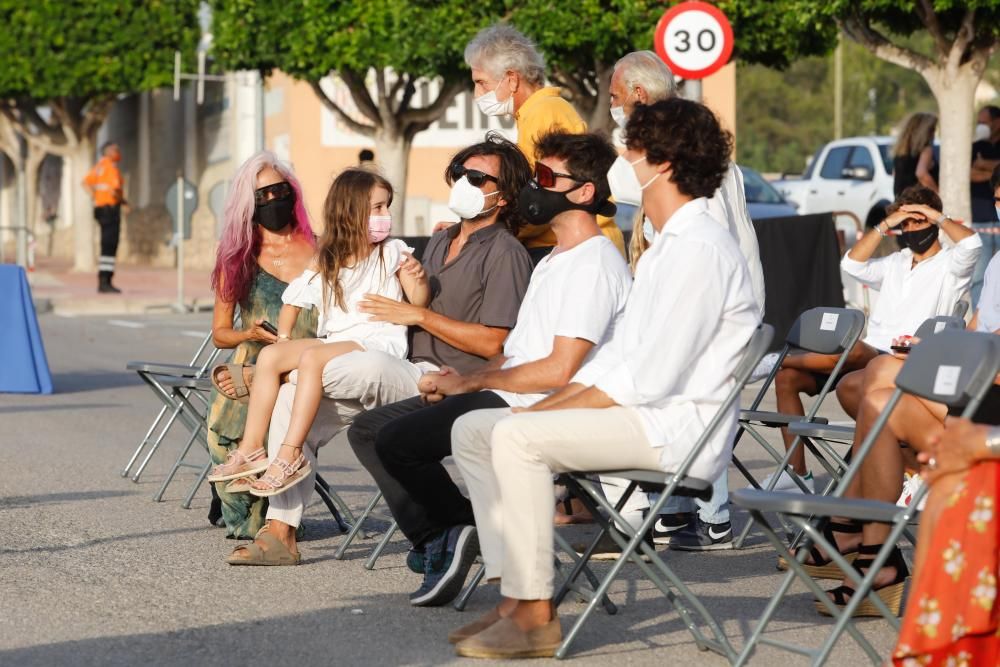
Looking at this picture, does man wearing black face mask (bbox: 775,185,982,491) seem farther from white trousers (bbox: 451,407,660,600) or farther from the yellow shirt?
white trousers (bbox: 451,407,660,600)

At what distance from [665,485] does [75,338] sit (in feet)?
49.8

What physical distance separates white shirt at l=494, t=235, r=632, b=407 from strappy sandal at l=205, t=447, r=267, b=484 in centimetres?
125

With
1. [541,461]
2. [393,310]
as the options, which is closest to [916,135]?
[393,310]

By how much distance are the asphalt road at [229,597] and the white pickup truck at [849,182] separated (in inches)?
727

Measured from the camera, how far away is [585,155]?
6.10m

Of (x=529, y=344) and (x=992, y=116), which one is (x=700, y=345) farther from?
(x=992, y=116)

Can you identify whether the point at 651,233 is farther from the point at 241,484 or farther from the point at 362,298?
the point at 241,484

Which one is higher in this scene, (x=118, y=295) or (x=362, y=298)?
(x=362, y=298)

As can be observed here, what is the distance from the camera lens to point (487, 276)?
268 inches

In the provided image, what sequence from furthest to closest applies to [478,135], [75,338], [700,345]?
1. [478,135]
2. [75,338]
3. [700,345]

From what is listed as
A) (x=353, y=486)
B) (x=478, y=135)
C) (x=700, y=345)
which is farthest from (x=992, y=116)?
(x=478, y=135)

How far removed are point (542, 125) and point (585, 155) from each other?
1.48 metres

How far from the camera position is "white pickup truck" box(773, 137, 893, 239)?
2736cm

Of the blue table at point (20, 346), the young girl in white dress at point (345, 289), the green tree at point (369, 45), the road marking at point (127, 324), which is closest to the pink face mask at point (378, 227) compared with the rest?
the young girl in white dress at point (345, 289)
